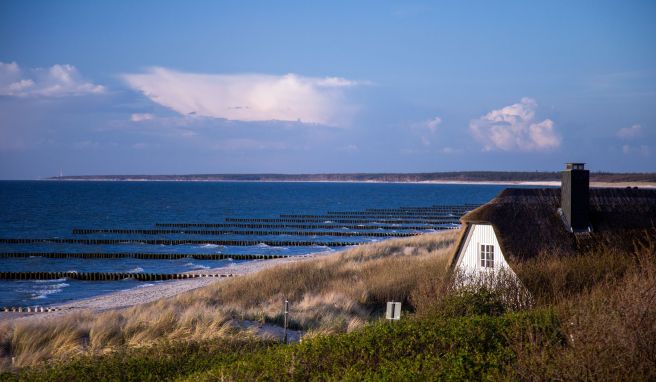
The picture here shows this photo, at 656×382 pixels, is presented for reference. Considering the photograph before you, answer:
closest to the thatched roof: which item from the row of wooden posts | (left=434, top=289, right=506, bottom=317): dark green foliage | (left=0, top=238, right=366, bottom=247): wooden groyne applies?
(left=434, top=289, right=506, bottom=317): dark green foliage

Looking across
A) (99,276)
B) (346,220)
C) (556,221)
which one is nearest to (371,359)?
(556,221)

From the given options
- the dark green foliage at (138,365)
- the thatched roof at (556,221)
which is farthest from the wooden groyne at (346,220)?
the dark green foliage at (138,365)

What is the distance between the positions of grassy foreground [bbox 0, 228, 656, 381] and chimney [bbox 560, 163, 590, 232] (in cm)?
262

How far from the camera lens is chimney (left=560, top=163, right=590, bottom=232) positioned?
21.4 metres

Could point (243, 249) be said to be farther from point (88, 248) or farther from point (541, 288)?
point (541, 288)

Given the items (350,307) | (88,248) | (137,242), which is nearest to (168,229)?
(137,242)

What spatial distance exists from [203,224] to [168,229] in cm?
630

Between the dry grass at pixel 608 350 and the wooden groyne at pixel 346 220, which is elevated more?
the dry grass at pixel 608 350

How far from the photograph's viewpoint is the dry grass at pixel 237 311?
15.5m

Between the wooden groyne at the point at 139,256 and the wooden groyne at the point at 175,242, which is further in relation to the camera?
the wooden groyne at the point at 175,242

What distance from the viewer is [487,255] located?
22.2 metres

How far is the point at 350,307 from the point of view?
20.8 metres

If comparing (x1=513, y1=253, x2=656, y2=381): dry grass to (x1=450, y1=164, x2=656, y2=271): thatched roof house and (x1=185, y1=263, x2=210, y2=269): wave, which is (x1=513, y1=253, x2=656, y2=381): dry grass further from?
(x1=185, y1=263, x2=210, y2=269): wave

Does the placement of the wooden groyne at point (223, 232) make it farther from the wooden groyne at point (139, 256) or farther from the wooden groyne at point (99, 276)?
the wooden groyne at point (99, 276)
